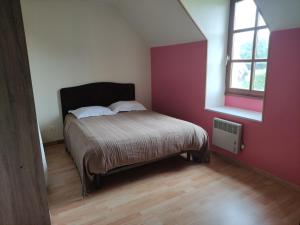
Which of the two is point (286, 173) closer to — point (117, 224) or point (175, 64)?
point (117, 224)

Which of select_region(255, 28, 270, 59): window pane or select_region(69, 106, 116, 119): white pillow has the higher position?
select_region(255, 28, 270, 59): window pane

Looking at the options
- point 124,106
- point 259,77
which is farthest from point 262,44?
point 124,106

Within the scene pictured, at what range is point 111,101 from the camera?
13.1 ft

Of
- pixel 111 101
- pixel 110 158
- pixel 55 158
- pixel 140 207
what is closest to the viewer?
pixel 140 207

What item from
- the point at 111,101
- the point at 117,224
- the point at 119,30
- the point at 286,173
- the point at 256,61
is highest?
the point at 119,30

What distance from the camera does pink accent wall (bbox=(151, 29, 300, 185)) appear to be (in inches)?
87.6

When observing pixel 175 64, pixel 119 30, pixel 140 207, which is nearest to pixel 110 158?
pixel 140 207

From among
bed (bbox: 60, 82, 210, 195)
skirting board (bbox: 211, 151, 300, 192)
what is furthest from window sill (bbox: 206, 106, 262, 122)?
skirting board (bbox: 211, 151, 300, 192)

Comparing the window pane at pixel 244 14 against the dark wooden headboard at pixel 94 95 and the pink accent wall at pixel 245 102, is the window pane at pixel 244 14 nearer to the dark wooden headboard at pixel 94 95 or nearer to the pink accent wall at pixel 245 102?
the pink accent wall at pixel 245 102

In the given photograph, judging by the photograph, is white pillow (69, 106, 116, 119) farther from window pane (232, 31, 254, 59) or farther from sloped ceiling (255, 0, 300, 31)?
sloped ceiling (255, 0, 300, 31)

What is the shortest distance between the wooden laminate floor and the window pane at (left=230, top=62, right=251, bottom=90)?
3.75 feet

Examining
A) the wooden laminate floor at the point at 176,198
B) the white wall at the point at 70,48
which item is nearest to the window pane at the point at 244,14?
the white wall at the point at 70,48

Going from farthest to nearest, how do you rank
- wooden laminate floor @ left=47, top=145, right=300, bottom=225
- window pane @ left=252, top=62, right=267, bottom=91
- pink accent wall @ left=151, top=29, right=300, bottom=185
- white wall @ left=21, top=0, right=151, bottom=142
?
white wall @ left=21, top=0, right=151, bottom=142 < window pane @ left=252, top=62, right=267, bottom=91 < pink accent wall @ left=151, top=29, right=300, bottom=185 < wooden laminate floor @ left=47, top=145, right=300, bottom=225

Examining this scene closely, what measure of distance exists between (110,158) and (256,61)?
2189mm
